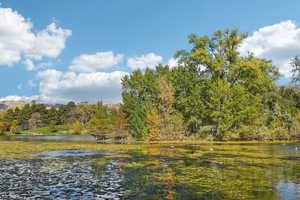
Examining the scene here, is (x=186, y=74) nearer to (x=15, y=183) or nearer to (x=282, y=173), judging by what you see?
(x=282, y=173)

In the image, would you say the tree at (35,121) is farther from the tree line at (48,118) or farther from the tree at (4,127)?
the tree at (4,127)

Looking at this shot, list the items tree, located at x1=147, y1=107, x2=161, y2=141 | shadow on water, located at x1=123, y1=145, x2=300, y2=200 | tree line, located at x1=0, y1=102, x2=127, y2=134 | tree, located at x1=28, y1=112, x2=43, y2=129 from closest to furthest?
1. shadow on water, located at x1=123, y1=145, x2=300, y2=200
2. tree, located at x1=147, y1=107, x2=161, y2=141
3. tree line, located at x1=0, y1=102, x2=127, y2=134
4. tree, located at x1=28, y1=112, x2=43, y2=129

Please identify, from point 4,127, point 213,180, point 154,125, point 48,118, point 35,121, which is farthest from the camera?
point 48,118

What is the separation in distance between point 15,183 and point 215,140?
5323 cm

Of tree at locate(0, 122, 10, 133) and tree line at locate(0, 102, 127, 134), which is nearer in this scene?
tree at locate(0, 122, 10, 133)

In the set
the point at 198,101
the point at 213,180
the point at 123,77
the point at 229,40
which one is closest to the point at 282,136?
the point at 198,101

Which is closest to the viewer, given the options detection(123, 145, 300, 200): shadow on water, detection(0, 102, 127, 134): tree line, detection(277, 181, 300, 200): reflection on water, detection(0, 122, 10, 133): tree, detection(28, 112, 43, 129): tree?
detection(277, 181, 300, 200): reflection on water

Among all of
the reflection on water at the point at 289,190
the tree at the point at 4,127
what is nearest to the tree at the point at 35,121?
the tree at the point at 4,127

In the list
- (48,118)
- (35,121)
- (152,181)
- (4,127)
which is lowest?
(152,181)

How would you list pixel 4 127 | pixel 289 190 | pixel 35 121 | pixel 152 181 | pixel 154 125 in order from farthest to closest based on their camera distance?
pixel 35 121
pixel 4 127
pixel 154 125
pixel 152 181
pixel 289 190

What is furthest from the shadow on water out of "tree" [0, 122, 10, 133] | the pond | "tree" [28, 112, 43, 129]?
"tree" [28, 112, 43, 129]

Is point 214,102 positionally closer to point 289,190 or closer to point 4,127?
point 289,190

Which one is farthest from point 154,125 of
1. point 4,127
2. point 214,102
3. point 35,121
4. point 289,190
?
point 35,121

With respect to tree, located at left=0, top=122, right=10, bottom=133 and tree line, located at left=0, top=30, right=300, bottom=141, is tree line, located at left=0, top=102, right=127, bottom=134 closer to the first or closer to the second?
tree, located at left=0, top=122, right=10, bottom=133
